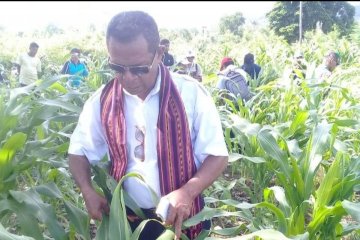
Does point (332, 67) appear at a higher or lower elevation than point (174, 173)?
lower

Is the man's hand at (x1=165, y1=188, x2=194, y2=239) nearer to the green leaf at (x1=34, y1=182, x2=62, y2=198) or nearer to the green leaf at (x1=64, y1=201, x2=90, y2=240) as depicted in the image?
the green leaf at (x1=64, y1=201, x2=90, y2=240)

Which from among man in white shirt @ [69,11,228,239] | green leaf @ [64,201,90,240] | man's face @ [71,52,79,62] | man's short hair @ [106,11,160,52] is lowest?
man's face @ [71,52,79,62]

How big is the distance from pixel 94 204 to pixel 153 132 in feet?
0.78

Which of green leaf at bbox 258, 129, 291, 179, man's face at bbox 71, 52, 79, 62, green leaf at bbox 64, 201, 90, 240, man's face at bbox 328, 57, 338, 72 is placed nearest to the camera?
green leaf at bbox 64, 201, 90, 240

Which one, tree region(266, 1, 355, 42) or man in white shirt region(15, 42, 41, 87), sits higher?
man in white shirt region(15, 42, 41, 87)

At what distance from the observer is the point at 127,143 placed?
4.24 feet

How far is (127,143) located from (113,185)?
0.13m

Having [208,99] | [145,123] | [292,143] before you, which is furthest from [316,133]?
[145,123]

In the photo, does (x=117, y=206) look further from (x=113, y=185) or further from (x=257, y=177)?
(x=257, y=177)

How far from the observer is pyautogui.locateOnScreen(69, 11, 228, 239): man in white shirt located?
1.24 m

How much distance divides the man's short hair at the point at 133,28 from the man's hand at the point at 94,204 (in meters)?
0.40

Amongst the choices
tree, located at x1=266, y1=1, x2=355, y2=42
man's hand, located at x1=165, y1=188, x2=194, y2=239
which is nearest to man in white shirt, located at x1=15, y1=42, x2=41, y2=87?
man's hand, located at x1=165, y1=188, x2=194, y2=239

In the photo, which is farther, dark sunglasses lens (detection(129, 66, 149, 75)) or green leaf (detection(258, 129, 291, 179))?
green leaf (detection(258, 129, 291, 179))

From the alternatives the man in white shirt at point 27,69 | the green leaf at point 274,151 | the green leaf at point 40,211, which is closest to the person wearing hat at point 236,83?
the green leaf at point 274,151
